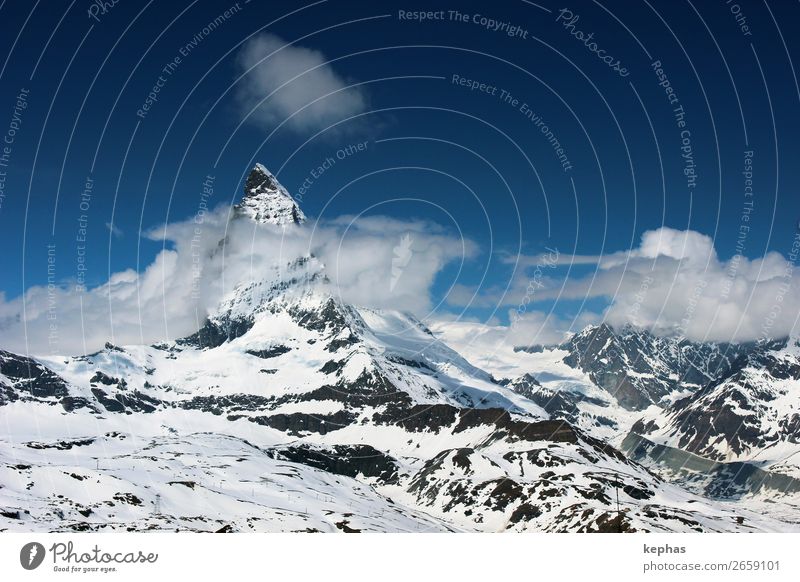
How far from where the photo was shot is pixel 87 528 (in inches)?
5694
